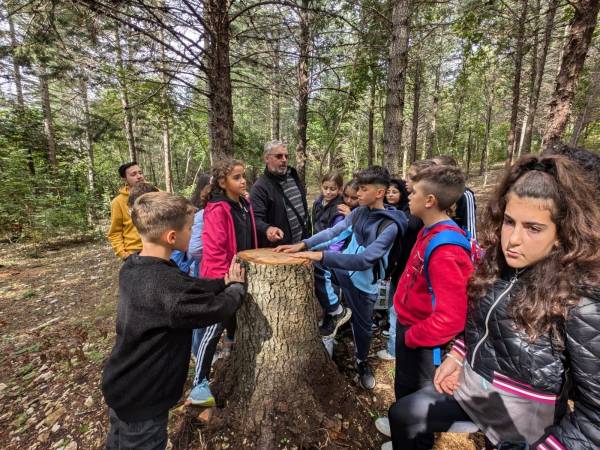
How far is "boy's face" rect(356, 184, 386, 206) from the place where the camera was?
2805mm

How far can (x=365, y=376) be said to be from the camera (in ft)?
9.63

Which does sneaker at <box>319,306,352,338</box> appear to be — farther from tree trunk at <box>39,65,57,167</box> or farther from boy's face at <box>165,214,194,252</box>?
tree trunk at <box>39,65,57,167</box>

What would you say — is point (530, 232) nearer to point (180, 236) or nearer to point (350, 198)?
point (180, 236)

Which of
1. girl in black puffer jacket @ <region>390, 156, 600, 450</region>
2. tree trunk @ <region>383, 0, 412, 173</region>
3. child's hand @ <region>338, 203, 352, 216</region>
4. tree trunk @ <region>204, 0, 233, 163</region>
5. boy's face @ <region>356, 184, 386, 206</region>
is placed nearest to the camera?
girl in black puffer jacket @ <region>390, 156, 600, 450</region>

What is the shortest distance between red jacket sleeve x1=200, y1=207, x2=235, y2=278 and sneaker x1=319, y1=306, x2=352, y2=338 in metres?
1.58

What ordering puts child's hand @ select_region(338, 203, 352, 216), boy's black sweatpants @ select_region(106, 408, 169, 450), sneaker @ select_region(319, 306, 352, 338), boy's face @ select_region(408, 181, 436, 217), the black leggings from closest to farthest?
the black leggings, boy's black sweatpants @ select_region(106, 408, 169, 450), boy's face @ select_region(408, 181, 436, 217), sneaker @ select_region(319, 306, 352, 338), child's hand @ select_region(338, 203, 352, 216)

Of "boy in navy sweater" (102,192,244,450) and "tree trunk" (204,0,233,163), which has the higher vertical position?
"tree trunk" (204,0,233,163)

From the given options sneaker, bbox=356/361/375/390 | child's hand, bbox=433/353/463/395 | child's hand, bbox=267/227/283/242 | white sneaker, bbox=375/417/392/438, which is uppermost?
child's hand, bbox=267/227/283/242

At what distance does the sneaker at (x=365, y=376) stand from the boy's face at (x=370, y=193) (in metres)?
1.72

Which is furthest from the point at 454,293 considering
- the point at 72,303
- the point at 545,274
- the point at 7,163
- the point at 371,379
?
the point at 7,163

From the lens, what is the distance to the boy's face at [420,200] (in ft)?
6.82

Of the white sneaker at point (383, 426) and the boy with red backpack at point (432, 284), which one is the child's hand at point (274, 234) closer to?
the boy with red backpack at point (432, 284)

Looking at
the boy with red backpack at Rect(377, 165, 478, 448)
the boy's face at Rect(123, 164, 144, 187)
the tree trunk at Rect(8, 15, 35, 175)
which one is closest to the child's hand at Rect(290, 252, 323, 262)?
the boy with red backpack at Rect(377, 165, 478, 448)

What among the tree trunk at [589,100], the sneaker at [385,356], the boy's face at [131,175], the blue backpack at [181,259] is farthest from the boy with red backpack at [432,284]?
the tree trunk at [589,100]
